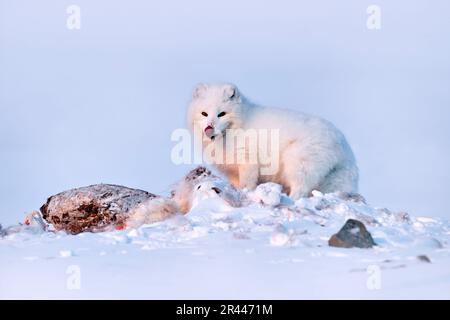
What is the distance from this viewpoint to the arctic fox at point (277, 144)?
9.66 metres

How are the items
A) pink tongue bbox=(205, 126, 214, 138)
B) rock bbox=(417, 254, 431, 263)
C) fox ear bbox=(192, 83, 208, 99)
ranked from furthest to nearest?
1. fox ear bbox=(192, 83, 208, 99)
2. pink tongue bbox=(205, 126, 214, 138)
3. rock bbox=(417, 254, 431, 263)

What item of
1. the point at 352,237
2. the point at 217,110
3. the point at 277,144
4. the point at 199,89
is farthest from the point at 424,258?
the point at 199,89

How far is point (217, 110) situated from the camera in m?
10.0

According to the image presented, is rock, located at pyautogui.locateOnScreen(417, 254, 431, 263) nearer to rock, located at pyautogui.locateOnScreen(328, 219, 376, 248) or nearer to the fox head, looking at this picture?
rock, located at pyautogui.locateOnScreen(328, 219, 376, 248)

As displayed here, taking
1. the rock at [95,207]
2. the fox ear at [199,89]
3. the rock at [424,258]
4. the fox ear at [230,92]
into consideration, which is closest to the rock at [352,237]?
the rock at [424,258]

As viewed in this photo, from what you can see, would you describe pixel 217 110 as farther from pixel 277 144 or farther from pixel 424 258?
pixel 424 258

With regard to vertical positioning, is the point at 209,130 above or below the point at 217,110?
below

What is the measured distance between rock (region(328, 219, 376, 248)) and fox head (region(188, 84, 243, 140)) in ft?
11.3

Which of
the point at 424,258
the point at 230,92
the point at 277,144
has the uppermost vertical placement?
the point at 230,92

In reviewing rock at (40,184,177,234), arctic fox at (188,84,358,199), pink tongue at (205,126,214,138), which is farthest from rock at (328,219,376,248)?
pink tongue at (205,126,214,138)

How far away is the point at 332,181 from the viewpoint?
991 centimetres

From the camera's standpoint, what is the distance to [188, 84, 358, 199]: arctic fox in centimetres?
966

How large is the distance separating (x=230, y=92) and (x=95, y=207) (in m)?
2.29

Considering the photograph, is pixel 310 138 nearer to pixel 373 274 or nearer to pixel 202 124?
pixel 202 124
